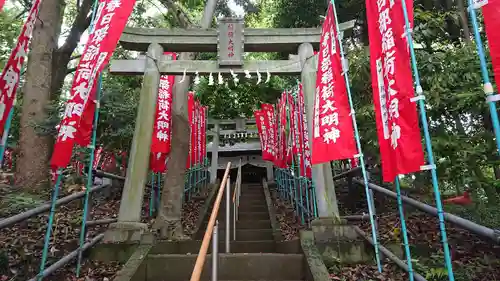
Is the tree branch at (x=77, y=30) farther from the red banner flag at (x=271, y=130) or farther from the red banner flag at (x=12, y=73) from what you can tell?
the red banner flag at (x=271, y=130)

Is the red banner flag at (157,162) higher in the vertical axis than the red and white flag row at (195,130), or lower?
lower

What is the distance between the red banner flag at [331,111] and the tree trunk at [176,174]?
320cm

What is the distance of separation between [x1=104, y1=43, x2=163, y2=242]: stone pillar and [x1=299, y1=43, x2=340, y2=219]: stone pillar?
261 cm

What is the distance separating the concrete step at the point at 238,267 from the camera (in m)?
4.00

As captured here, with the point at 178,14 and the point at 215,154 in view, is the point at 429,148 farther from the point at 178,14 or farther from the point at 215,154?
the point at 215,154

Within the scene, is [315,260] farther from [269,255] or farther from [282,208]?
[282,208]

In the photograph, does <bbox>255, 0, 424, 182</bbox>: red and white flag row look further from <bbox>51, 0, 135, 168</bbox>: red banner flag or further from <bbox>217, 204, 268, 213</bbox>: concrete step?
<bbox>217, 204, 268, 213</bbox>: concrete step

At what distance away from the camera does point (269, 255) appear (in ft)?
13.3

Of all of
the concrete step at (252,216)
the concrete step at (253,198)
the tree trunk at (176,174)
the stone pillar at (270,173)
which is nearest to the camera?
the tree trunk at (176,174)

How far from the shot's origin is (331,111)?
13.2 feet

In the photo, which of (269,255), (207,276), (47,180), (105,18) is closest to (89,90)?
(105,18)

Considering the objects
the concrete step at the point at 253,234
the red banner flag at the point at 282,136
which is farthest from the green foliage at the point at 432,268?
the red banner flag at the point at 282,136

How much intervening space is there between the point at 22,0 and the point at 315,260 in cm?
1013

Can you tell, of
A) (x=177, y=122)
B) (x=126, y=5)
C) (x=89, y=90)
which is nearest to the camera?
(x=89, y=90)
